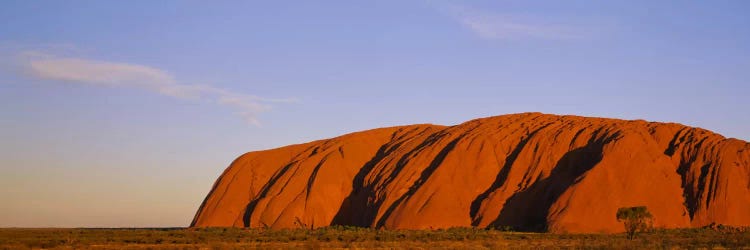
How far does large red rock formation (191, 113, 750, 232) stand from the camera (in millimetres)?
61344

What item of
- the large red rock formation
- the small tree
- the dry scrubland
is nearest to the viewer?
the dry scrubland

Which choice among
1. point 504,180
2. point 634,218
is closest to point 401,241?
point 634,218

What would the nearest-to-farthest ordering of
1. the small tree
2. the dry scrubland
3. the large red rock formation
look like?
the dry scrubland
the small tree
the large red rock formation

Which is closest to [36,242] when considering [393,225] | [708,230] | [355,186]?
[393,225]

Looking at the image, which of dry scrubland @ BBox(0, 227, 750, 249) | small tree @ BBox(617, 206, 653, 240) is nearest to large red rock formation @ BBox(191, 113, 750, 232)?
small tree @ BBox(617, 206, 653, 240)

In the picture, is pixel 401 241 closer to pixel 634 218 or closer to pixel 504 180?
pixel 634 218

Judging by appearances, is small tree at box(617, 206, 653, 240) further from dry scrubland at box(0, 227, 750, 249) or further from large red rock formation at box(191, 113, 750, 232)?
large red rock formation at box(191, 113, 750, 232)

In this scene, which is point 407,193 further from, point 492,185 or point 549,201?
point 549,201

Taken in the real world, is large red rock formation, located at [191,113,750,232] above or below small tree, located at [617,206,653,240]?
above

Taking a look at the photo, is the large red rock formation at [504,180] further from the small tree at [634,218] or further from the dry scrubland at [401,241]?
the dry scrubland at [401,241]

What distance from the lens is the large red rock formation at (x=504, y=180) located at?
61.3 metres

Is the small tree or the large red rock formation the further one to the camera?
the large red rock formation

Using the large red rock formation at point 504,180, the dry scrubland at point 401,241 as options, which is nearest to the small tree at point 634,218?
the dry scrubland at point 401,241

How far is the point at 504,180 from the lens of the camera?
66812 millimetres
